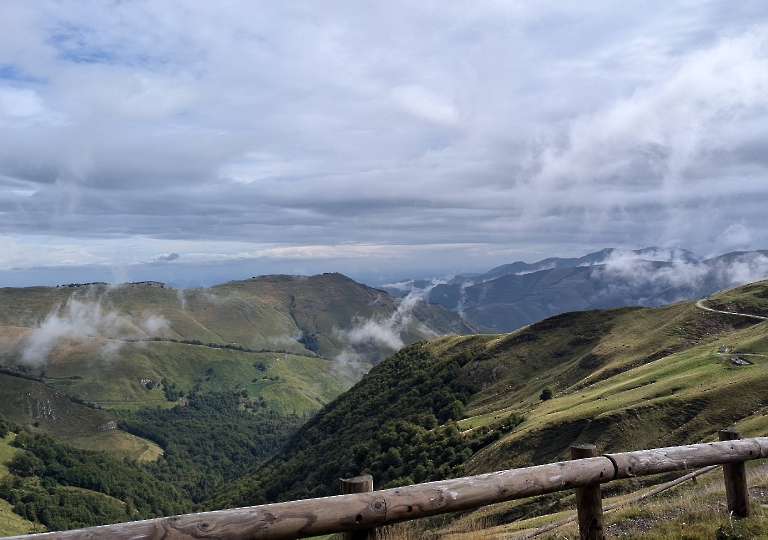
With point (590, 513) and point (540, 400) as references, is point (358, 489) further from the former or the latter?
point (540, 400)

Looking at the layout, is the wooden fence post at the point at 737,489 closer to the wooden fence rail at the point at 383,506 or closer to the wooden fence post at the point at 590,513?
the wooden fence rail at the point at 383,506

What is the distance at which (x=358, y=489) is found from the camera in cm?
914

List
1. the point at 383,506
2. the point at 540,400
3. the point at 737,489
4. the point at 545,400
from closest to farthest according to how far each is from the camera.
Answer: the point at 383,506
the point at 737,489
the point at 545,400
the point at 540,400

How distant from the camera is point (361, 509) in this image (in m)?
8.55

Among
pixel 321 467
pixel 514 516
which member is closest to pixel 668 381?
pixel 514 516

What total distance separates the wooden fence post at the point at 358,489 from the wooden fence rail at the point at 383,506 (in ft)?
0.66

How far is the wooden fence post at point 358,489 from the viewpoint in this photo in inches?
354

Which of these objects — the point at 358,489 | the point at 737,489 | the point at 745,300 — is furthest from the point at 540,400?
the point at 358,489

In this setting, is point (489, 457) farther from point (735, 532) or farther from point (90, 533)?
point (90, 533)

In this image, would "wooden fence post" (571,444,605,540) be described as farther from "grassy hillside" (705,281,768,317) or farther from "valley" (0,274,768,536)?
"grassy hillside" (705,281,768,317)

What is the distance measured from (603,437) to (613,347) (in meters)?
59.8

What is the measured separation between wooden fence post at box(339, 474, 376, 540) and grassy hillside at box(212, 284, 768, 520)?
41.7m

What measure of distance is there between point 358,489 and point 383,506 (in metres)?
0.64

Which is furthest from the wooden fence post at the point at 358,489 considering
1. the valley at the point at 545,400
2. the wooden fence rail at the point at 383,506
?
the valley at the point at 545,400
